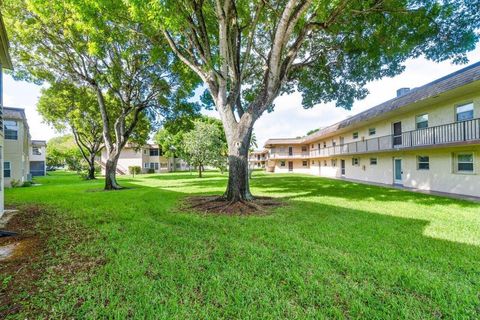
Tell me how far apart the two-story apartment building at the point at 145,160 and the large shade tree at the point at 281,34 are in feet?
102

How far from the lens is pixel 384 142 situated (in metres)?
16.0

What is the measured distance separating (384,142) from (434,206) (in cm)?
913

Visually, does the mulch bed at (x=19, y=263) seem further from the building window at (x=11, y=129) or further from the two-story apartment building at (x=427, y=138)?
the building window at (x=11, y=129)

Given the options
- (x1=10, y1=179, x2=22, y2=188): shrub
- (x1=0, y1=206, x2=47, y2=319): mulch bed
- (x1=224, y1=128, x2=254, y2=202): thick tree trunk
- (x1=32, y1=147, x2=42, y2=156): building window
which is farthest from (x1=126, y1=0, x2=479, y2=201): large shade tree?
(x1=32, y1=147, x2=42, y2=156): building window

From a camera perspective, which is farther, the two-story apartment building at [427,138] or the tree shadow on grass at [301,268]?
the two-story apartment building at [427,138]

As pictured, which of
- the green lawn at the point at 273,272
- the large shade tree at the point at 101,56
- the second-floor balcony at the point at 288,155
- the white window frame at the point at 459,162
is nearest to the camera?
the green lawn at the point at 273,272

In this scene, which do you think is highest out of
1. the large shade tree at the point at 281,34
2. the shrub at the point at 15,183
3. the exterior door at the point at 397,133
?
the large shade tree at the point at 281,34

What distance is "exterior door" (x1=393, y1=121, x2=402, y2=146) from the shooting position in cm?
1498

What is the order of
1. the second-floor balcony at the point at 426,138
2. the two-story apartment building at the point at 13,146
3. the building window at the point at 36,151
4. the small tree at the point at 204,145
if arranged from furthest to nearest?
1. the building window at the point at 36,151
2. the small tree at the point at 204,145
3. the two-story apartment building at the point at 13,146
4. the second-floor balcony at the point at 426,138

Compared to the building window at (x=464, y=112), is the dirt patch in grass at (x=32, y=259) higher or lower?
lower

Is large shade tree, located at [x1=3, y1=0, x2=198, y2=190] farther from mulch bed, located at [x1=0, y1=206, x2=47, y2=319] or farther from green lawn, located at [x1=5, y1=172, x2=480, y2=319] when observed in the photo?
green lawn, located at [x1=5, y1=172, x2=480, y2=319]

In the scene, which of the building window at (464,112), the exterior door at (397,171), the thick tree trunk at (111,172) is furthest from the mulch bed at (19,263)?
the exterior door at (397,171)

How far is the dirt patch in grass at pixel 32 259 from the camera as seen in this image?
8.79 ft

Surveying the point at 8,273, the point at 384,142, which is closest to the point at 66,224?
the point at 8,273
